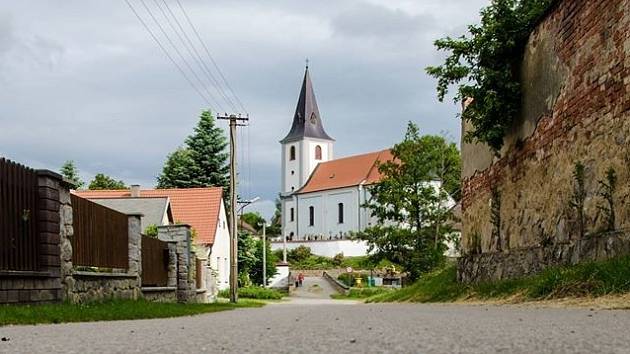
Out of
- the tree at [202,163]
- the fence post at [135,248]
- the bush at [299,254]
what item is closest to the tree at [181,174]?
the tree at [202,163]

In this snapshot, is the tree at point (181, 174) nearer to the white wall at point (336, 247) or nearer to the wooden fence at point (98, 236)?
the white wall at point (336, 247)

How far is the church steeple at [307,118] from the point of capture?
393ft

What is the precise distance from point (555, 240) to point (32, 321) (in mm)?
9221

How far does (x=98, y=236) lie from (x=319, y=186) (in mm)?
94092

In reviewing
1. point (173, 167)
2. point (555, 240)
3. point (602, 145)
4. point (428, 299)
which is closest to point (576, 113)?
point (602, 145)

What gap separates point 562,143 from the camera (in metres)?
15.1

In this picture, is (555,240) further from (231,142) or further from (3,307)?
(231,142)

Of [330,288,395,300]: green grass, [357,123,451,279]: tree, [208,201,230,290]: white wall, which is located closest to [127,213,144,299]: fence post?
[208,201,230,290]: white wall

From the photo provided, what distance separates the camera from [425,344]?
565 cm

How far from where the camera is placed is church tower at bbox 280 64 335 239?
118 meters

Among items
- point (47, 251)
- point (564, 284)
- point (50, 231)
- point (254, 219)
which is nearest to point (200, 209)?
point (50, 231)

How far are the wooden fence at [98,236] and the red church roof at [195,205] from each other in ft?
86.5

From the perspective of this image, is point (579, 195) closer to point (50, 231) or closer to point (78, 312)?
point (78, 312)

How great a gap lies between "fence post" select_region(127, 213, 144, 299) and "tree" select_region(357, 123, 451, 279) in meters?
34.3
